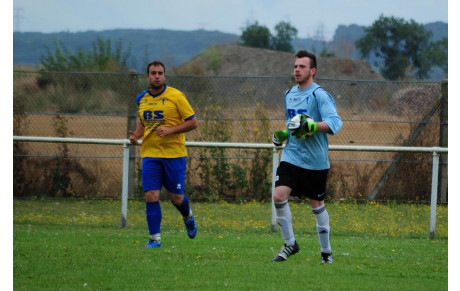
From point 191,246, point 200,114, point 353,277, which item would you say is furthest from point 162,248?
point 200,114

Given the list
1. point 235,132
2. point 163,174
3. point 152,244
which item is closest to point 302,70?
point 163,174

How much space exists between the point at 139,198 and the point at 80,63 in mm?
10023

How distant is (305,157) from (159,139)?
230 cm

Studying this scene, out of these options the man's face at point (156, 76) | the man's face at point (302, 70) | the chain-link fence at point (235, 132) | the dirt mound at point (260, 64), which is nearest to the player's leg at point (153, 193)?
the man's face at point (156, 76)

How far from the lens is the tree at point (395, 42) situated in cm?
5788

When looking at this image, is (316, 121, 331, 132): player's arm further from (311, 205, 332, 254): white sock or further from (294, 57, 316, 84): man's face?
(311, 205, 332, 254): white sock

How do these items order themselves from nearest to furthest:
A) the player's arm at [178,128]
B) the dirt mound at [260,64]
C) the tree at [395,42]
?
the player's arm at [178,128], the dirt mound at [260,64], the tree at [395,42]

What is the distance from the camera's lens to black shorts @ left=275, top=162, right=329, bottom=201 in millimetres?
9570

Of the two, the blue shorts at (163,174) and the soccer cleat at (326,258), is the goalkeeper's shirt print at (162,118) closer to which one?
the blue shorts at (163,174)

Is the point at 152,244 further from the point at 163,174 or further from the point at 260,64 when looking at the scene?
the point at 260,64

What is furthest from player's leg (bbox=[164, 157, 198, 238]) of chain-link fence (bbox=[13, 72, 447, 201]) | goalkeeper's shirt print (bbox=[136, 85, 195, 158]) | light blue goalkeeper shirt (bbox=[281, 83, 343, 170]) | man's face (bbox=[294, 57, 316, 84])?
chain-link fence (bbox=[13, 72, 447, 201])

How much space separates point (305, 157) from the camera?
9523 millimetres

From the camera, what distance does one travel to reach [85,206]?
16.8 meters

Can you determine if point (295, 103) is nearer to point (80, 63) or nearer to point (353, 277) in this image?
point (353, 277)
